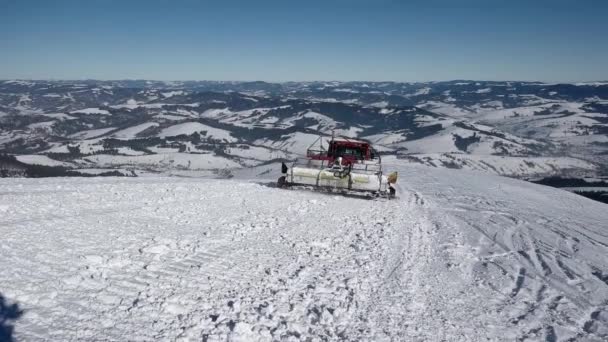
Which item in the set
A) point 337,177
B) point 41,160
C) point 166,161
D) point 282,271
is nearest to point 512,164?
point 166,161

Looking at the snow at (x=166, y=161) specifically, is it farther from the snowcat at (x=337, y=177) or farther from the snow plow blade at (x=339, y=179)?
the snow plow blade at (x=339, y=179)

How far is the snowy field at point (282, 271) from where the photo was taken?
607cm

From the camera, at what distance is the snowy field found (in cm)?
607

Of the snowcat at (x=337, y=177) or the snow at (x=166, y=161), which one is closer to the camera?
the snowcat at (x=337, y=177)

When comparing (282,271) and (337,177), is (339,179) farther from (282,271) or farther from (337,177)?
(282,271)

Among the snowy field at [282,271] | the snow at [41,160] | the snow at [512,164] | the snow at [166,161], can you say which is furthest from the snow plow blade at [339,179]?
the snow at [512,164]

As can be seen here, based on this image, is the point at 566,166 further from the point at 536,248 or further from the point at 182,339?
the point at 182,339

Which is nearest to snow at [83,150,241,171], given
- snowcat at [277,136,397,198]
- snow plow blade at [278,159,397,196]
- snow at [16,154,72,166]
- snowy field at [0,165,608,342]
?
snow at [16,154,72,166]

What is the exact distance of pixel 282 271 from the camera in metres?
8.34

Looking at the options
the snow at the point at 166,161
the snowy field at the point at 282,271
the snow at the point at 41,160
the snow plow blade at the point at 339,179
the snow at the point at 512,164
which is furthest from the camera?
the snow at the point at 512,164

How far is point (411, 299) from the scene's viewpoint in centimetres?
736

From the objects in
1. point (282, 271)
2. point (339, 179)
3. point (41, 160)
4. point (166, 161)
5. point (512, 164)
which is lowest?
point (512, 164)

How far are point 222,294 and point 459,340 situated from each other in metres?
3.98

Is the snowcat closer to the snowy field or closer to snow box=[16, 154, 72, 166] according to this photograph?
the snowy field
